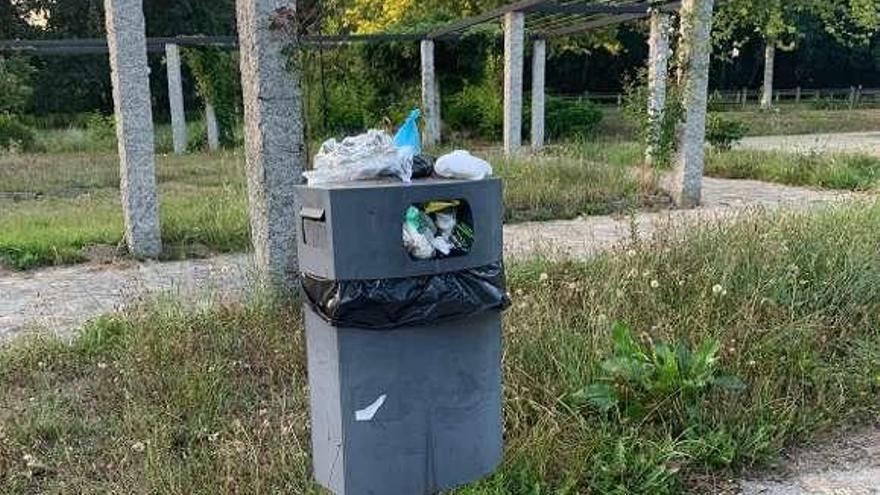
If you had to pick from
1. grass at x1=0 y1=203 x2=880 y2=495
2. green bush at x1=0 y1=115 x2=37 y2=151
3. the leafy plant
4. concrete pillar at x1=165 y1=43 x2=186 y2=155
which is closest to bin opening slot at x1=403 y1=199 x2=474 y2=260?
grass at x1=0 y1=203 x2=880 y2=495

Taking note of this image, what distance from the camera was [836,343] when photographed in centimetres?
400

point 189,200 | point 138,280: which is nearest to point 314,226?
point 138,280

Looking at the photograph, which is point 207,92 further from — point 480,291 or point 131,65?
point 480,291

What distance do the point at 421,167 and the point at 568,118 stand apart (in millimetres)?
22979

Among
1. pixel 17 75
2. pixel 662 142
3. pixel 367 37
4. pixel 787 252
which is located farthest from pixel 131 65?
pixel 17 75

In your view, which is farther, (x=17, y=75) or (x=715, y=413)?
(x=17, y=75)

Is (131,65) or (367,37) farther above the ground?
(367,37)

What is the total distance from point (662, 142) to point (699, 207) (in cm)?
96

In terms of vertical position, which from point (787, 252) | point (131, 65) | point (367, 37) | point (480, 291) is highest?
point (367, 37)

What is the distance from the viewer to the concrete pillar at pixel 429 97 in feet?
65.8

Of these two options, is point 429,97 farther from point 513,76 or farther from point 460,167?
point 460,167

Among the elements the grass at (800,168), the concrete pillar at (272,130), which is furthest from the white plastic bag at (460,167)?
the grass at (800,168)

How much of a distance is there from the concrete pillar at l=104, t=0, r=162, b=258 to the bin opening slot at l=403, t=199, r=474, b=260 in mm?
5244

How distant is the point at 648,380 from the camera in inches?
130
